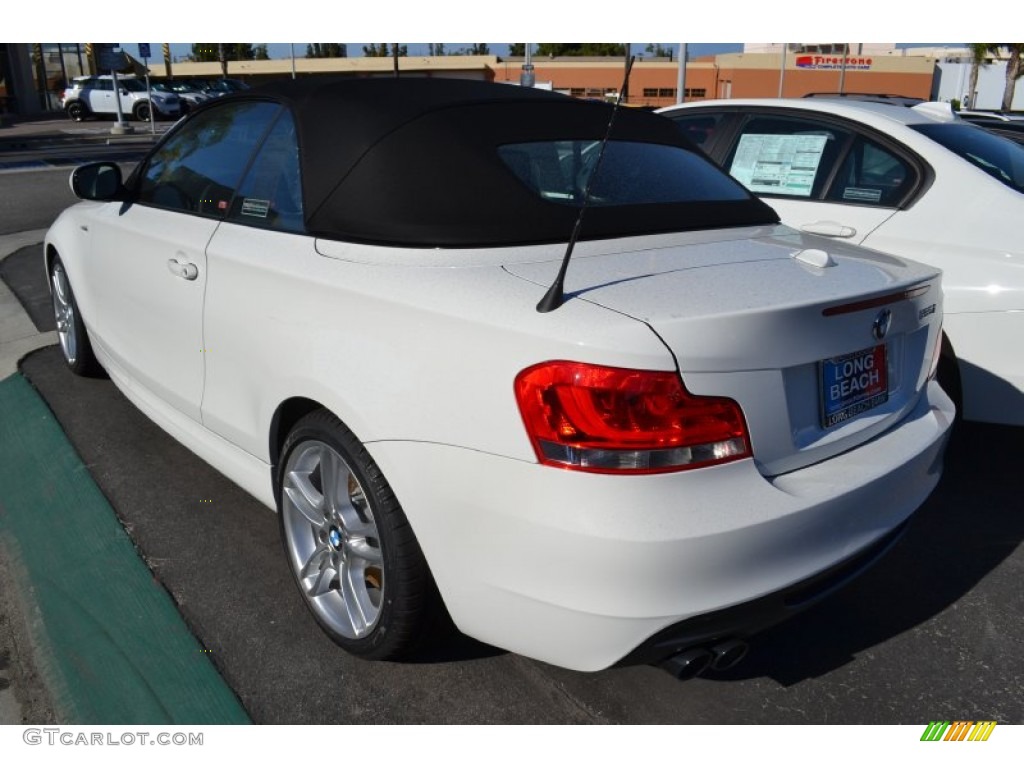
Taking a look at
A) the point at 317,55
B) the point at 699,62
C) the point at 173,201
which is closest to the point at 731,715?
the point at 173,201

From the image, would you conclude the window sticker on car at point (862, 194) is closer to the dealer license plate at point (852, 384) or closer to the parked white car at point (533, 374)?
the parked white car at point (533, 374)

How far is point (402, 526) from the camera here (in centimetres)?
234

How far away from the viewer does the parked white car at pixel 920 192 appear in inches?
148

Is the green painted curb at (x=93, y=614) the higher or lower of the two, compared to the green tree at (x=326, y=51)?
lower

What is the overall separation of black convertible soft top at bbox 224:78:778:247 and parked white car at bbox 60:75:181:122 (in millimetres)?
35741

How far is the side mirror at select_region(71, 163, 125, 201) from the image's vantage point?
401 centimetres

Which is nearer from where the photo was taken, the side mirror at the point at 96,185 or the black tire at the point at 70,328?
the side mirror at the point at 96,185

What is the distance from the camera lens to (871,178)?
4492mm

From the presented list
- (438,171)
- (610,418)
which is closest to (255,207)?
(438,171)

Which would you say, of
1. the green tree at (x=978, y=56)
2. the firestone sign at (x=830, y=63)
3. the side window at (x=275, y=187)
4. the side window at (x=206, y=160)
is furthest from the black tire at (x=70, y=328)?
the firestone sign at (x=830, y=63)

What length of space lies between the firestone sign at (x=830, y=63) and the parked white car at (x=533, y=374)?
65466 mm

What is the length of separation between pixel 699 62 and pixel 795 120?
→ 62.9 metres

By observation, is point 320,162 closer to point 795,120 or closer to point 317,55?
point 795,120

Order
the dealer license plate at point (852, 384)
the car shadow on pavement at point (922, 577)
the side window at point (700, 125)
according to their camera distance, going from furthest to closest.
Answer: the side window at point (700, 125), the car shadow on pavement at point (922, 577), the dealer license plate at point (852, 384)
